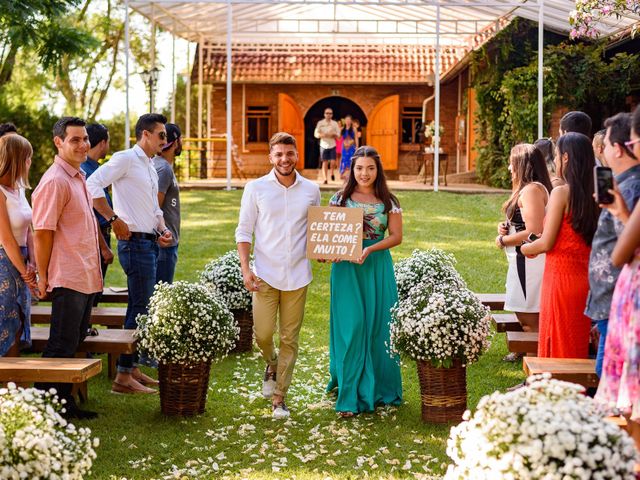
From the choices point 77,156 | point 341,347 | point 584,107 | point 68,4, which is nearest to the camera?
point 77,156

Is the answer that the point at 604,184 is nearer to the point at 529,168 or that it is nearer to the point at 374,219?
the point at 529,168

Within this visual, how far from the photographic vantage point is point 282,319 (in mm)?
6660

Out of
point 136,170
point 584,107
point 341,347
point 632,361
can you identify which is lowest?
point 341,347

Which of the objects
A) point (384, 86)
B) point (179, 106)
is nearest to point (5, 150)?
point (384, 86)

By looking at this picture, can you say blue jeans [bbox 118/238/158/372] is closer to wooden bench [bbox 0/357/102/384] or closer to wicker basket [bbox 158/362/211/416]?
wicker basket [bbox 158/362/211/416]

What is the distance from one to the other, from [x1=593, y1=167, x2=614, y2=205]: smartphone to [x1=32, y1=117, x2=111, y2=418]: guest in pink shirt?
340 centimetres

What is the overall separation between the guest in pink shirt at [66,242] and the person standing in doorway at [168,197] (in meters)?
1.66

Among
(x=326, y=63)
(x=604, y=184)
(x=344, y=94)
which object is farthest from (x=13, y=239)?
(x=344, y=94)

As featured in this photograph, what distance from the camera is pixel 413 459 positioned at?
5.70 metres

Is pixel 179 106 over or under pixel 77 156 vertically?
over

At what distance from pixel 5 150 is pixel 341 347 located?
267 cm

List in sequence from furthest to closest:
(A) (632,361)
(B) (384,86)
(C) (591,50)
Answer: (B) (384,86)
(C) (591,50)
(A) (632,361)

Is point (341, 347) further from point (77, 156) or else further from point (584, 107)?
point (584, 107)

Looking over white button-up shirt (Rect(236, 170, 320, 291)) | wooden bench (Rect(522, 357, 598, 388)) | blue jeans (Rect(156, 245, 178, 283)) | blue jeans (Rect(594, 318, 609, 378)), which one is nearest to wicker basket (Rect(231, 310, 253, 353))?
blue jeans (Rect(156, 245, 178, 283))
